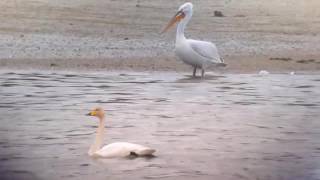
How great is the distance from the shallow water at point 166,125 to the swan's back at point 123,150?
86 mm

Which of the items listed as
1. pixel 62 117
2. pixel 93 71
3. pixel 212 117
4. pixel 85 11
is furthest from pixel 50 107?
pixel 85 11

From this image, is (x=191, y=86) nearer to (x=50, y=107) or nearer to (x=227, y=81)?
(x=227, y=81)

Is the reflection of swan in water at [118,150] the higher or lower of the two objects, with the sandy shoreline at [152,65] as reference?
higher

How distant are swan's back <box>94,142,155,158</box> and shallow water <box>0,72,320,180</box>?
0.09 metres

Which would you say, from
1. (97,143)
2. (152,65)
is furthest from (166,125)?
(152,65)

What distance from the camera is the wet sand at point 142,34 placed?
842 inches

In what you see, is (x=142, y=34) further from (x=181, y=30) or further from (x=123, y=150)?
(x=123, y=150)

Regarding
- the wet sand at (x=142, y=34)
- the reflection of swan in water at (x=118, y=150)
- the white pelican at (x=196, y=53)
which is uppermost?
the reflection of swan in water at (x=118, y=150)

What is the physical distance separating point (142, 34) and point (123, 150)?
16.8 m

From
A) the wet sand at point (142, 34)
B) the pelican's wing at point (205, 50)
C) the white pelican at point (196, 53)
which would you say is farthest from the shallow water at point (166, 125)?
the wet sand at point (142, 34)

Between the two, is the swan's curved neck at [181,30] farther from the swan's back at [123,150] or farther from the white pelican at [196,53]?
the swan's back at [123,150]

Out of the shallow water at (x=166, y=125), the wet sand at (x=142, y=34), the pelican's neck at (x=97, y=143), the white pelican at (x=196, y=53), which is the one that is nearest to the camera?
the shallow water at (x=166, y=125)

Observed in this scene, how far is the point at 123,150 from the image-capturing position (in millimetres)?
10367

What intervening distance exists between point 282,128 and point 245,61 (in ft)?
31.3
